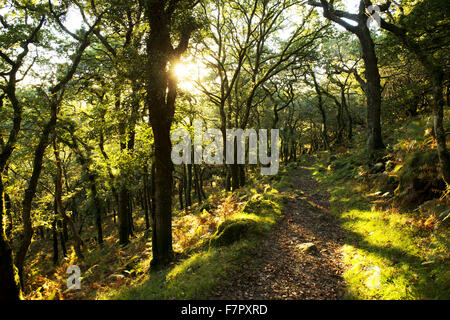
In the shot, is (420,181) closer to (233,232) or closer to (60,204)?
(233,232)

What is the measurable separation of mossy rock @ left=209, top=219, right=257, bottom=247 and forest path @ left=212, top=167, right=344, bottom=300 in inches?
28.3

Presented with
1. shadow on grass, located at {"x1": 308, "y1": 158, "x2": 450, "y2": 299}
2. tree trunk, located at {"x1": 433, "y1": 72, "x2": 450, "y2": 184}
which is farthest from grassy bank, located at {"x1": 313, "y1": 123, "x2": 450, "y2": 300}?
tree trunk, located at {"x1": 433, "y1": 72, "x2": 450, "y2": 184}

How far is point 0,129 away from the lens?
12.9m

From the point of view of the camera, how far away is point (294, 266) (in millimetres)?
6688

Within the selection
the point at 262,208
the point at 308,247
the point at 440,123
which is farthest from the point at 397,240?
the point at 262,208

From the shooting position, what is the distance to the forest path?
555 cm

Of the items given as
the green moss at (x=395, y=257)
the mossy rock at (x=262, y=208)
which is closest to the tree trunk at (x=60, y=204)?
the mossy rock at (x=262, y=208)

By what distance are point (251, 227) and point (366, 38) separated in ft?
40.1

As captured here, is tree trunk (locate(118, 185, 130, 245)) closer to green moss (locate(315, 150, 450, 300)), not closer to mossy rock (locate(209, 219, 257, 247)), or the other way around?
mossy rock (locate(209, 219, 257, 247))
